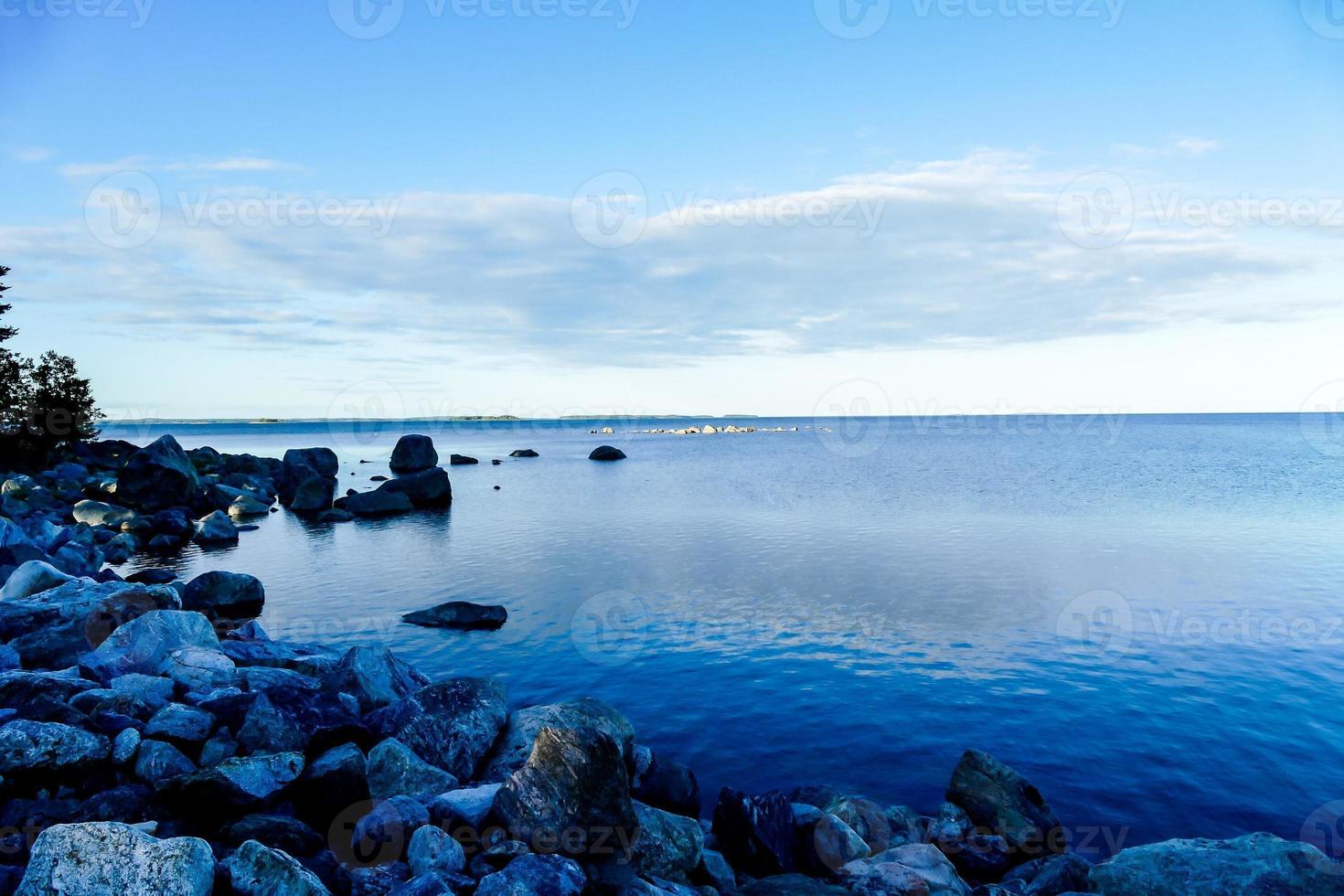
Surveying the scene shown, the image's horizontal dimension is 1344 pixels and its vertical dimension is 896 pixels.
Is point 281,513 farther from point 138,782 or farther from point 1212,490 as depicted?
point 1212,490

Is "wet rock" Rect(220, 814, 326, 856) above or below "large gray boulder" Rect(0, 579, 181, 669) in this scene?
below

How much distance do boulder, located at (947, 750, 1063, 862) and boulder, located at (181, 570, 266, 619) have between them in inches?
1005

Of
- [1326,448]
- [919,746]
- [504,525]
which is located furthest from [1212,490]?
[1326,448]

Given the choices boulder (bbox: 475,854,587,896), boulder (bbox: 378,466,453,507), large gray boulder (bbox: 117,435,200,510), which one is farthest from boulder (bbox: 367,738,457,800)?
boulder (bbox: 378,466,453,507)

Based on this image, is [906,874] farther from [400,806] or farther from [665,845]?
[400,806]

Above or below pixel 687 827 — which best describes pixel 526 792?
above

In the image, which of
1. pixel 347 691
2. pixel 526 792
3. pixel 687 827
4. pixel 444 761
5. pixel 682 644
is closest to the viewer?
pixel 526 792

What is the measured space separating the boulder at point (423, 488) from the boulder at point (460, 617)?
40125 mm

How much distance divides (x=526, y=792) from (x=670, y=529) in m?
40.2

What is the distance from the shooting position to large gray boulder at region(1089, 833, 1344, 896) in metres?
11.1

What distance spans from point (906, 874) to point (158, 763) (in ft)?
36.6

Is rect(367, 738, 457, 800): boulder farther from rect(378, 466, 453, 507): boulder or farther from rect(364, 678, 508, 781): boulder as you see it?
rect(378, 466, 453, 507): boulder

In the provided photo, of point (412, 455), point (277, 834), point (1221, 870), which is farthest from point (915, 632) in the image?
point (412, 455)

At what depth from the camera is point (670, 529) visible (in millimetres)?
50906
